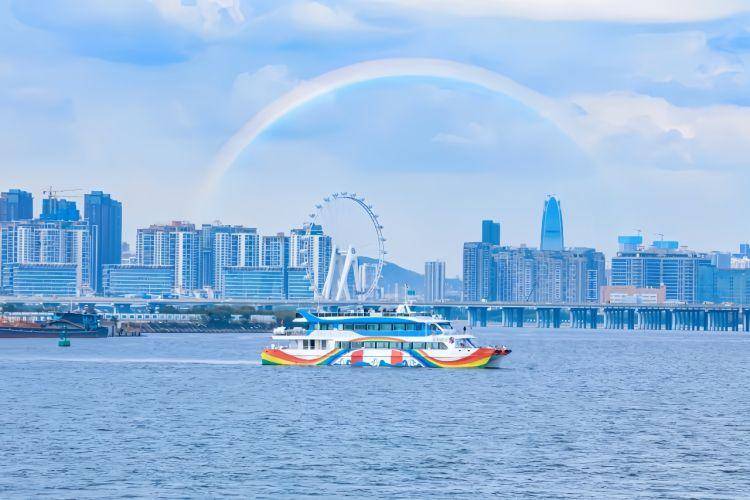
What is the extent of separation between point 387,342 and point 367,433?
39.8 metres

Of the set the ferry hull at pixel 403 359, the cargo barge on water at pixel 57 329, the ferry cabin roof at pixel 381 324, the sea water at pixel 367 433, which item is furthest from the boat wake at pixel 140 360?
the cargo barge on water at pixel 57 329

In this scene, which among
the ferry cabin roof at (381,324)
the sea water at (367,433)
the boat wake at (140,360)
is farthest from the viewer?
the boat wake at (140,360)

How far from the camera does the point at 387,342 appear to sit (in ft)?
346

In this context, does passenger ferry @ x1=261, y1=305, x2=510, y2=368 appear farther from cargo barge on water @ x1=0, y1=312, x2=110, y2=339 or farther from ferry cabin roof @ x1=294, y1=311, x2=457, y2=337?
cargo barge on water @ x1=0, y1=312, x2=110, y2=339

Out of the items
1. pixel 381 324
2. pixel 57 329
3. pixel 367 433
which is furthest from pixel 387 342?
pixel 57 329

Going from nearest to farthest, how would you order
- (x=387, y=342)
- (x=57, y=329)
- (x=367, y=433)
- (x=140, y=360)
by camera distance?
(x=367, y=433) < (x=387, y=342) < (x=140, y=360) < (x=57, y=329)

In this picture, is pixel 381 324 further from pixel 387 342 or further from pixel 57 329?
pixel 57 329

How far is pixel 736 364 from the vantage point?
443 ft

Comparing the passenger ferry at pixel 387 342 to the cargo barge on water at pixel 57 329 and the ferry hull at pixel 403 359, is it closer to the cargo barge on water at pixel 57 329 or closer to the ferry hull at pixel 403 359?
the ferry hull at pixel 403 359

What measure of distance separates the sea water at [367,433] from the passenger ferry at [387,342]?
3.23 feet

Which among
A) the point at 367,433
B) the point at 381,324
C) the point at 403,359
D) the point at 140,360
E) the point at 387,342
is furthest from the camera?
the point at 140,360

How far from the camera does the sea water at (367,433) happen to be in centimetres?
5131

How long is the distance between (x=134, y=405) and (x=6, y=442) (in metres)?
17.4

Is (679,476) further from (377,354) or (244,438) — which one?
(377,354)
